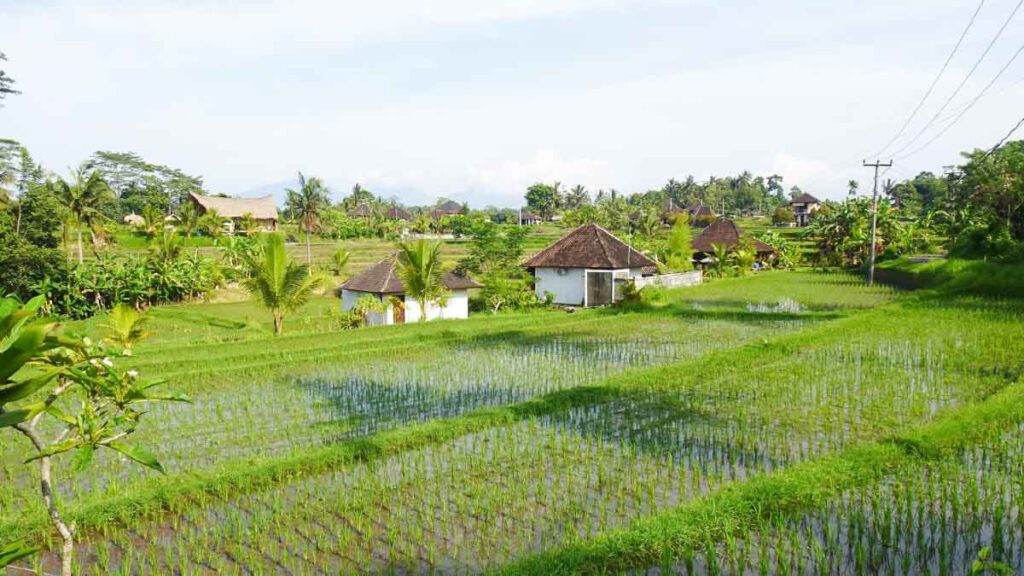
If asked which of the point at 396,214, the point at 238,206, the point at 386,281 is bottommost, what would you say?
the point at 386,281

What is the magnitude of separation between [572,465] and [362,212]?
52715 mm

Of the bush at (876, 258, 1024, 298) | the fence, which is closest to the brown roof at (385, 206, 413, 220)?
the fence

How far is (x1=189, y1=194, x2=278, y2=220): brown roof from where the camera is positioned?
4234 cm

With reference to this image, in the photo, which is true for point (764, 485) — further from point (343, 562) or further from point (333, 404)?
point (333, 404)

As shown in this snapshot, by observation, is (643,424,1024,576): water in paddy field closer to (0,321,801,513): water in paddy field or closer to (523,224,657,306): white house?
(0,321,801,513): water in paddy field

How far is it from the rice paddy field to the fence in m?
10.6

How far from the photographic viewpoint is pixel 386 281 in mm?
19719

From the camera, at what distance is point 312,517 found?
5934 mm

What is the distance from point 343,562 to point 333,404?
4.97m

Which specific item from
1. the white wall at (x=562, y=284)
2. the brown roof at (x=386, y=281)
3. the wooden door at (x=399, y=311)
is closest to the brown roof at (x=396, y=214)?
the white wall at (x=562, y=284)

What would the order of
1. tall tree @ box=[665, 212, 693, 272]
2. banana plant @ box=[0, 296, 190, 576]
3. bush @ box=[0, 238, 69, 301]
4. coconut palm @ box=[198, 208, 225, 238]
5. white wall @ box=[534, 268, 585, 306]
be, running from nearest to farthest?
1. banana plant @ box=[0, 296, 190, 576]
2. bush @ box=[0, 238, 69, 301]
3. white wall @ box=[534, 268, 585, 306]
4. tall tree @ box=[665, 212, 693, 272]
5. coconut palm @ box=[198, 208, 225, 238]

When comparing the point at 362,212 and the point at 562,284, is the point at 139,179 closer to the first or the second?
the point at 362,212

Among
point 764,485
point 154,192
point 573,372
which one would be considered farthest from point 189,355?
point 154,192

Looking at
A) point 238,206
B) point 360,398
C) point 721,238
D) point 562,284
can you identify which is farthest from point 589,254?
point 238,206
